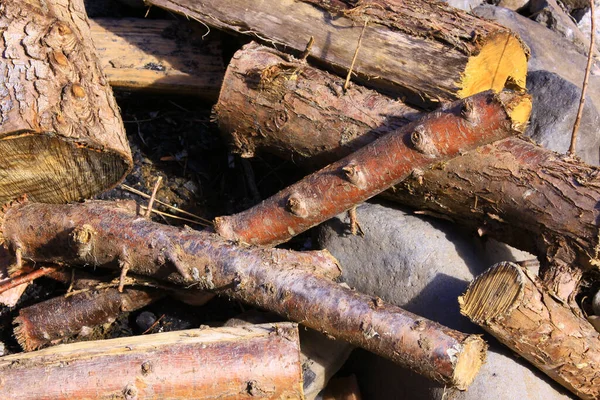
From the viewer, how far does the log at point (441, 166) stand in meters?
2.85

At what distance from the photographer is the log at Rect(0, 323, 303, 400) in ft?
Result: 7.91

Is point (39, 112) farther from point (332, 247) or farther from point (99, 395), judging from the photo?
point (332, 247)

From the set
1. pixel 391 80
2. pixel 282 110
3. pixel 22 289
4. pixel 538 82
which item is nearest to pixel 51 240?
pixel 22 289

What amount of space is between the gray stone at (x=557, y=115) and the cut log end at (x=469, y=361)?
69.1 inches

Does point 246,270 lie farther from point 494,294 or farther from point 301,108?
point 494,294

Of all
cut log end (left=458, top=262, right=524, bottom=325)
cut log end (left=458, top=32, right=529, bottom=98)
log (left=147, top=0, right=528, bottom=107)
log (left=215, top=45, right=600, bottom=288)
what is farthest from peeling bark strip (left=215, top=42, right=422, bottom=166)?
cut log end (left=458, top=262, right=524, bottom=325)

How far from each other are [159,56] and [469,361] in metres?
2.62

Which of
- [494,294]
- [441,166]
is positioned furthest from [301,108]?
[494,294]

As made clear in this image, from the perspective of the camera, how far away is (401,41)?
3.37 m

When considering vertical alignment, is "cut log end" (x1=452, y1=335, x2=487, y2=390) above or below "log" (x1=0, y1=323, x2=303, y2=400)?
above

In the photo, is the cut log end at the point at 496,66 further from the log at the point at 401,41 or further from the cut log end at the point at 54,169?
the cut log end at the point at 54,169

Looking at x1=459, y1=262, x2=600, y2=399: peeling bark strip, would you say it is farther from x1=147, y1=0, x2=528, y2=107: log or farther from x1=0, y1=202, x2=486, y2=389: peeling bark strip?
x1=147, y1=0, x2=528, y2=107: log

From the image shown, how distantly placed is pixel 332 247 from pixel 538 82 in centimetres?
177

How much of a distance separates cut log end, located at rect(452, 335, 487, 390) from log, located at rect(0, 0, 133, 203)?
1773mm
